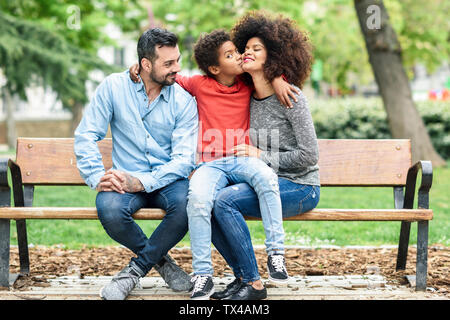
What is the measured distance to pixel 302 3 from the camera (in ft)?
68.6

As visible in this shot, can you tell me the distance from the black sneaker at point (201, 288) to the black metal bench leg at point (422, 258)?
1.37 meters

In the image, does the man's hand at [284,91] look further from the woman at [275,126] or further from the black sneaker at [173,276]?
the black sneaker at [173,276]

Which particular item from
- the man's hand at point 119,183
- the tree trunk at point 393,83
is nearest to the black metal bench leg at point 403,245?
the man's hand at point 119,183

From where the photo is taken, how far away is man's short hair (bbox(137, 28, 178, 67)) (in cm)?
379

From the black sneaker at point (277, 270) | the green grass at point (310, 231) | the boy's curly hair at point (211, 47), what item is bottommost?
the green grass at point (310, 231)

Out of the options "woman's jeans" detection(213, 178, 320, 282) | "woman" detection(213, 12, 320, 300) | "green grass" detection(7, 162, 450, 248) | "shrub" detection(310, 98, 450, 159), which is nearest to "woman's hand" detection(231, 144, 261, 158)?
"woman" detection(213, 12, 320, 300)

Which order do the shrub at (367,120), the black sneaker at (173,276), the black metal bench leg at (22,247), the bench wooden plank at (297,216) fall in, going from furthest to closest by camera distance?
the shrub at (367,120), the black metal bench leg at (22,247), the black sneaker at (173,276), the bench wooden plank at (297,216)

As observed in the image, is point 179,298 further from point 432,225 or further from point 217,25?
point 217,25

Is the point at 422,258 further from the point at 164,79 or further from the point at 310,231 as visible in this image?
the point at 310,231

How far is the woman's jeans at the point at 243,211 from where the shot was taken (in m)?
3.47

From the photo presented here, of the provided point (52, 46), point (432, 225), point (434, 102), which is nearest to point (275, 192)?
point (432, 225)

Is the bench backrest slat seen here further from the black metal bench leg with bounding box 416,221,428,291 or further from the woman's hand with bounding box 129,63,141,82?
the woman's hand with bounding box 129,63,141,82

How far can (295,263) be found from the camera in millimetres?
4664

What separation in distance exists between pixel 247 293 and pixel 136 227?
780mm
